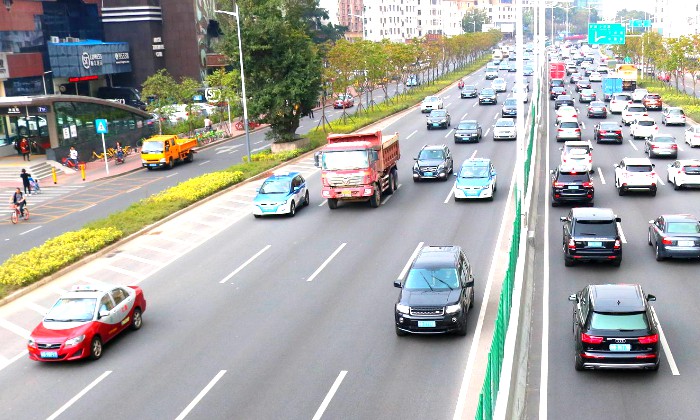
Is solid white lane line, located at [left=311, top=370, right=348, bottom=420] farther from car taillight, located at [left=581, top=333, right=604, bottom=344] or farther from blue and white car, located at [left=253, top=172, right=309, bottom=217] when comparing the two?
blue and white car, located at [left=253, top=172, right=309, bottom=217]

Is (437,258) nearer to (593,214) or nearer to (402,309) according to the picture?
(402,309)

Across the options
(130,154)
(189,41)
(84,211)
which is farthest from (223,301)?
(189,41)

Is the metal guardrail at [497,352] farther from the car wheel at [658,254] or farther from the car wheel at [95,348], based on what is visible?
the car wheel at [95,348]

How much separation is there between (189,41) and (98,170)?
147 ft

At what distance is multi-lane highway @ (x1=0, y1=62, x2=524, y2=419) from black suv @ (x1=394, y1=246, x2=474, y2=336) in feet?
1.68

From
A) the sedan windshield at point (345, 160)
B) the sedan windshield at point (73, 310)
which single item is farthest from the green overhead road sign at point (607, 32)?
the sedan windshield at point (73, 310)

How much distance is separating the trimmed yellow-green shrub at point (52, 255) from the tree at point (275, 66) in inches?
885

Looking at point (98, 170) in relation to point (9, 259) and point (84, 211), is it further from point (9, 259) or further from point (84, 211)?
point (9, 259)

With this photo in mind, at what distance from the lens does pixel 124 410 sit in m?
16.5

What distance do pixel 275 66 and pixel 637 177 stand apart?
26.1 meters

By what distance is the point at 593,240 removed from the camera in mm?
24109

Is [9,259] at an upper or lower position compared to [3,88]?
lower

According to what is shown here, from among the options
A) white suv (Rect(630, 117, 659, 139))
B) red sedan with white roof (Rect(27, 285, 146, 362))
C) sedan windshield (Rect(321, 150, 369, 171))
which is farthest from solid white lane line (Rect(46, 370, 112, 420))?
white suv (Rect(630, 117, 659, 139))

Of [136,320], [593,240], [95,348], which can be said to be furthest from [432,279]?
[95,348]
